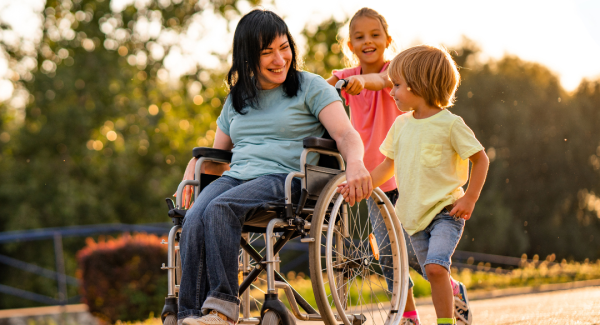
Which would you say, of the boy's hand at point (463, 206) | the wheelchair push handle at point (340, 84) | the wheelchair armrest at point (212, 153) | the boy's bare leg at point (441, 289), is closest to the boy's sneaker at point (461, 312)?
the boy's bare leg at point (441, 289)

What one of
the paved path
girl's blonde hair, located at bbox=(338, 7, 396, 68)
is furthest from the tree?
girl's blonde hair, located at bbox=(338, 7, 396, 68)

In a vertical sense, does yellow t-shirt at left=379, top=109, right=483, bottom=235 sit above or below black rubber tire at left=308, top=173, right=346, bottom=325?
above

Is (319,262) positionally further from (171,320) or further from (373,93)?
(373,93)

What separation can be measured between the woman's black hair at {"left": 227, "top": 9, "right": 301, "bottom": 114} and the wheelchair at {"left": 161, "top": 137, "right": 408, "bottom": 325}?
0.85 feet

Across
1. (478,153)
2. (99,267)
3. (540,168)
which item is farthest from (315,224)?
(540,168)

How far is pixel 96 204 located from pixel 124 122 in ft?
7.19

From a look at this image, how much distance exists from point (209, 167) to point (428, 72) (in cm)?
95

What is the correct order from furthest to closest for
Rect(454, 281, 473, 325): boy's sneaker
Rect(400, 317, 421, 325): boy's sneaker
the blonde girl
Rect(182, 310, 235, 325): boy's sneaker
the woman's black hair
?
the blonde girl, Rect(400, 317, 421, 325): boy's sneaker, Rect(454, 281, 473, 325): boy's sneaker, the woman's black hair, Rect(182, 310, 235, 325): boy's sneaker

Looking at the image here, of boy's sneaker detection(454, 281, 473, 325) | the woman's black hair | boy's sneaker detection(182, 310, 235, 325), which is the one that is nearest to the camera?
boy's sneaker detection(182, 310, 235, 325)

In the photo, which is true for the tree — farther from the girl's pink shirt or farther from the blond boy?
the blond boy

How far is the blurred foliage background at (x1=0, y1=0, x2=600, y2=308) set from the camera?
14.2 meters

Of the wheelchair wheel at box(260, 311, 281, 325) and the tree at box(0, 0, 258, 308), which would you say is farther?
the tree at box(0, 0, 258, 308)

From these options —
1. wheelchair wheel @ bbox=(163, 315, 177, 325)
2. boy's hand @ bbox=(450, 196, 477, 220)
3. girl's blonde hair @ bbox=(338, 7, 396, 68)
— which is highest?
girl's blonde hair @ bbox=(338, 7, 396, 68)

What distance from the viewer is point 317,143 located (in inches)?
87.2
